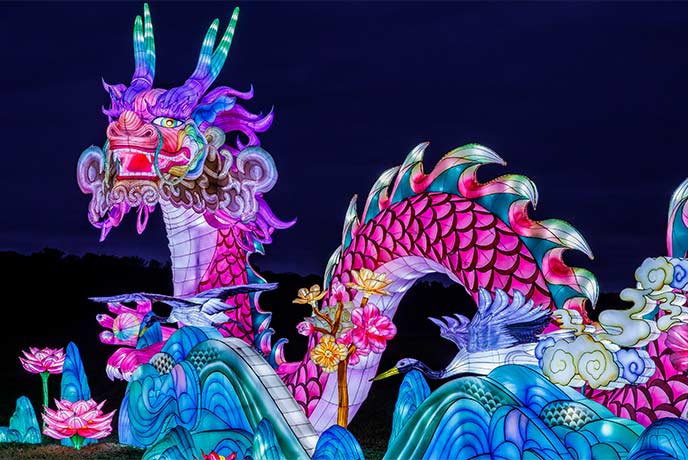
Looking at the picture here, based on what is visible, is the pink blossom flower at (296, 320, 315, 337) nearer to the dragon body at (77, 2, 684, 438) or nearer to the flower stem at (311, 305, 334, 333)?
the flower stem at (311, 305, 334, 333)

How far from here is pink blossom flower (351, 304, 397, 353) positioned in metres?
6.14

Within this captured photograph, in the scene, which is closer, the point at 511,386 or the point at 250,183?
the point at 511,386

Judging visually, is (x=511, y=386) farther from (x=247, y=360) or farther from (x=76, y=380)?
(x=76, y=380)

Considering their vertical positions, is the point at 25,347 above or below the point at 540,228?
below

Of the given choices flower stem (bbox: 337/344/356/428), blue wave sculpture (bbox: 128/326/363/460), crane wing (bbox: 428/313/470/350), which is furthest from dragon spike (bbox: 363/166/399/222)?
crane wing (bbox: 428/313/470/350)

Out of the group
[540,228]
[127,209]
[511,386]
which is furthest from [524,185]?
[127,209]

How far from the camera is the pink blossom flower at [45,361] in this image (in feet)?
28.5

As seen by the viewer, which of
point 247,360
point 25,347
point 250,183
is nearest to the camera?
point 247,360

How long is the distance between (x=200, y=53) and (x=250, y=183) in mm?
1020

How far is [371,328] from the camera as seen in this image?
6148mm

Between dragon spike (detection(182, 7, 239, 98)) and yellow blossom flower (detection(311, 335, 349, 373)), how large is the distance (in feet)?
7.41

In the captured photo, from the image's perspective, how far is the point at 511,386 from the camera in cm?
522

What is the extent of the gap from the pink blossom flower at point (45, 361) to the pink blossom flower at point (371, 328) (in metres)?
3.50

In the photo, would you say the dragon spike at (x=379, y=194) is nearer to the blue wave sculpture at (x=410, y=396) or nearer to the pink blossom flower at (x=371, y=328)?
the pink blossom flower at (x=371, y=328)
